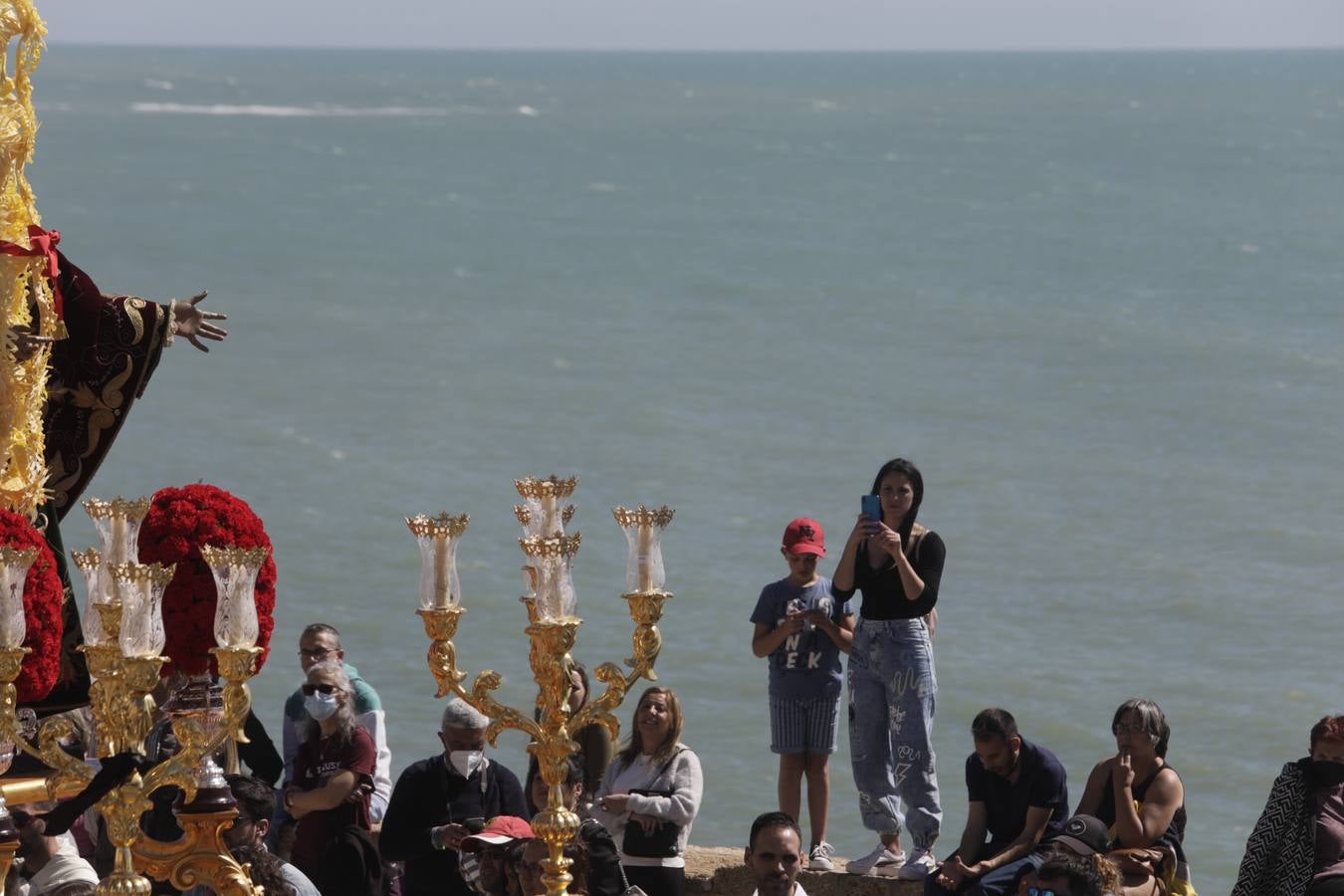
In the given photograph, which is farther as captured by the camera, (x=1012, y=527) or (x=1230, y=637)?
(x=1012, y=527)

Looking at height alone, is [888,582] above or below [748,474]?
below

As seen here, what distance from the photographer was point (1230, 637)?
3022 centimetres

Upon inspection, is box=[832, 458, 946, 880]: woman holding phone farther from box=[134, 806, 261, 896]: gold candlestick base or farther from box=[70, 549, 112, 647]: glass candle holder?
box=[70, 549, 112, 647]: glass candle holder

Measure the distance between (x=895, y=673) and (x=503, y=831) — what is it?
2.40 meters

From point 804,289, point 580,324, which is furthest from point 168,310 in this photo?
point 804,289

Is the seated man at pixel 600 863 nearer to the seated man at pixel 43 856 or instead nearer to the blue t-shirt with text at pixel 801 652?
the seated man at pixel 43 856

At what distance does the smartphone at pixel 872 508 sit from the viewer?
387 inches

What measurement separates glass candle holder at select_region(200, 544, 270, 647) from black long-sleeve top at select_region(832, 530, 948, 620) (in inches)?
184

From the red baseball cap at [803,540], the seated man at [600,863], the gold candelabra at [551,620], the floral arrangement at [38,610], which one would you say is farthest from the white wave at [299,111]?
the gold candelabra at [551,620]

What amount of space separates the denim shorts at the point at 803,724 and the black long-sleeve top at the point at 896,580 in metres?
0.68

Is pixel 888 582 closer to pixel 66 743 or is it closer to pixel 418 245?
pixel 66 743

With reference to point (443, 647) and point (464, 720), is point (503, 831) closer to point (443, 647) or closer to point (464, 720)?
point (464, 720)

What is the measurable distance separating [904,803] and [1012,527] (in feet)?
88.1

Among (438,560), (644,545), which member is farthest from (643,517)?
(438,560)
